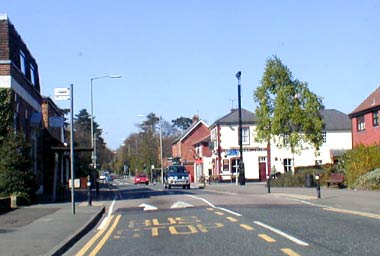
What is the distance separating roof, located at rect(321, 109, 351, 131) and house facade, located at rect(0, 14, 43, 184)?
142 ft

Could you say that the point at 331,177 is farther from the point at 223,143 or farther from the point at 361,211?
the point at 223,143

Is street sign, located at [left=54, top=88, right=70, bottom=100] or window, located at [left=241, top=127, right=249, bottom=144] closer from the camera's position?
street sign, located at [left=54, top=88, right=70, bottom=100]

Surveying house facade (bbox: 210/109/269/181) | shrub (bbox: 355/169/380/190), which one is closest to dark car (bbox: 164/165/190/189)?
house facade (bbox: 210/109/269/181)

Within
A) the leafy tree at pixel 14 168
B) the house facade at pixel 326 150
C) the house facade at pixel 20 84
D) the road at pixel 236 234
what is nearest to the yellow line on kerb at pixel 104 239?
the road at pixel 236 234

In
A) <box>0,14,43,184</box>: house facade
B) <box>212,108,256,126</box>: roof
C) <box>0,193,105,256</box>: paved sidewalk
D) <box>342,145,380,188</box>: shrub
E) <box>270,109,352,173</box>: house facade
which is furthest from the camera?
<box>212,108,256,126</box>: roof

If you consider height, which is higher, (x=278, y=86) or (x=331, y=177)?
(x=278, y=86)

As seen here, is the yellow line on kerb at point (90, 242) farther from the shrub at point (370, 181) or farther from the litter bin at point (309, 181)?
the litter bin at point (309, 181)

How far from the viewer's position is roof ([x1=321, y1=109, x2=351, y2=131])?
75.8 meters

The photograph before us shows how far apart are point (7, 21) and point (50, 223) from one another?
14.8m

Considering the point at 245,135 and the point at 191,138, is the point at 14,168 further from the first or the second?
the point at 191,138

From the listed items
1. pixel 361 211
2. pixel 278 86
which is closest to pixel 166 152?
pixel 278 86

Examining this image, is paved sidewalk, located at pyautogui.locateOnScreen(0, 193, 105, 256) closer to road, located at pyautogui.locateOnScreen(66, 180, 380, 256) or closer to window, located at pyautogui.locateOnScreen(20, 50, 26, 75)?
road, located at pyautogui.locateOnScreen(66, 180, 380, 256)

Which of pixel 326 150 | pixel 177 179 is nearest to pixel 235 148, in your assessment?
pixel 326 150

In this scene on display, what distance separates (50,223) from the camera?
20.0 metres
